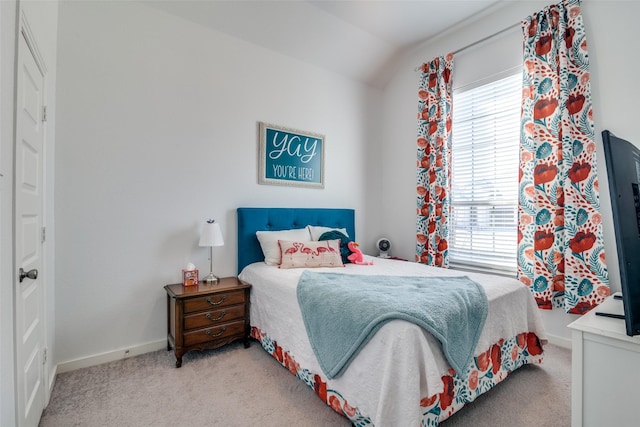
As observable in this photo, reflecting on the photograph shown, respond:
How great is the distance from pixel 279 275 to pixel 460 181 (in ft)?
7.65

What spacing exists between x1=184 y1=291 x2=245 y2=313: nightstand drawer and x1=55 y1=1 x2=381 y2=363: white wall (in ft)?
1.42

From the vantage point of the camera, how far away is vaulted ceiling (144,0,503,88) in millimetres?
2783

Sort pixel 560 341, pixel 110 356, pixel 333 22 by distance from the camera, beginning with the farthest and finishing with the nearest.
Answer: pixel 333 22
pixel 560 341
pixel 110 356

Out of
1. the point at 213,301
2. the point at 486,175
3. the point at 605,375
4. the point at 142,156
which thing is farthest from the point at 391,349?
the point at 486,175

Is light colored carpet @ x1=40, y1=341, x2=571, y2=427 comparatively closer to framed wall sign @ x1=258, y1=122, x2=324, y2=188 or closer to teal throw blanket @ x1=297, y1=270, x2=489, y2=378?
teal throw blanket @ x1=297, y1=270, x2=489, y2=378

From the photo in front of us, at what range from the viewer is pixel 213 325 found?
2.46 metres

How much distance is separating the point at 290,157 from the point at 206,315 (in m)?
1.82

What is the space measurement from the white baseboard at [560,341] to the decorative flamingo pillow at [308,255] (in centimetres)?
196

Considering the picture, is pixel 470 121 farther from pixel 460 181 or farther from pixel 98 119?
pixel 98 119

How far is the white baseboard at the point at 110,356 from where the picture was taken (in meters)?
2.22

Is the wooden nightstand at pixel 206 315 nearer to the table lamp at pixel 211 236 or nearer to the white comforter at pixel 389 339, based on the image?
the white comforter at pixel 389 339

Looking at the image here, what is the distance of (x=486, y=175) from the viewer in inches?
126

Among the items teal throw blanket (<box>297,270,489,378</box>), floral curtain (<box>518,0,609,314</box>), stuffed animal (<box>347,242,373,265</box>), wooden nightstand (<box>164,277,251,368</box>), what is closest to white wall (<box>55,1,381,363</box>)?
wooden nightstand (<box>164,277,251,368</box>)

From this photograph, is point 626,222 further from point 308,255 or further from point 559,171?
point 308,255
